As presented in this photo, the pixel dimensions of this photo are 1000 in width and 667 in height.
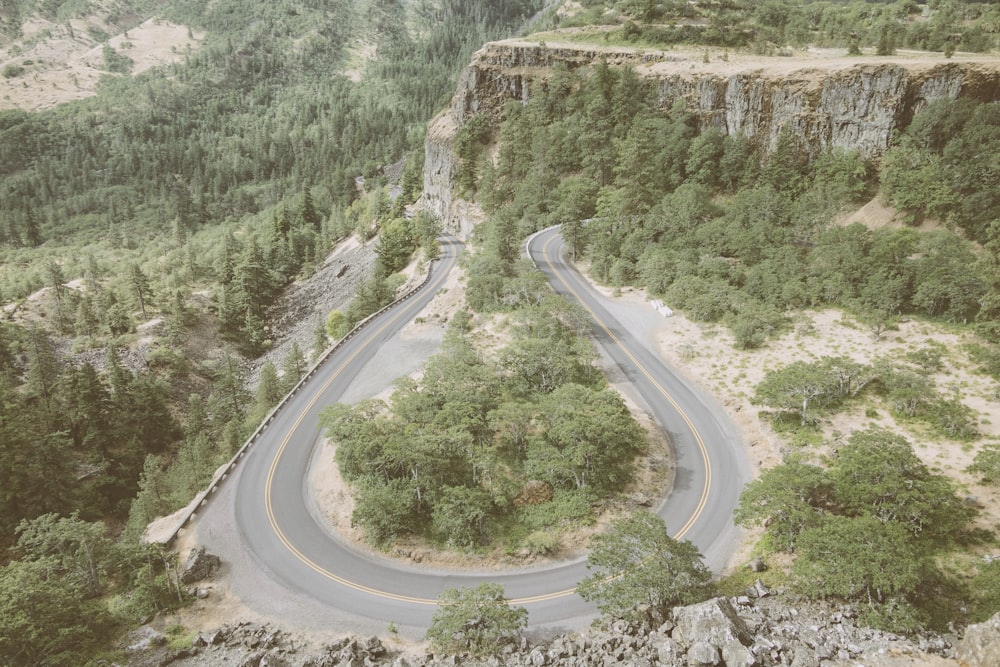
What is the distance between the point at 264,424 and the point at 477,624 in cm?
2734

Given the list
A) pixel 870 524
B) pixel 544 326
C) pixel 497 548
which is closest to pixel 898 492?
pixel 870 524

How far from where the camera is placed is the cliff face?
53.5m

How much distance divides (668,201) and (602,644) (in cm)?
5253

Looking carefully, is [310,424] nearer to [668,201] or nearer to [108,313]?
[668,201]

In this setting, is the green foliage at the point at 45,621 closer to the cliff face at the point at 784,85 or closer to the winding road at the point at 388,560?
the winding road at the point at 388,560

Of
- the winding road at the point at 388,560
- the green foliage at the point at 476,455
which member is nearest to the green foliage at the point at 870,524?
the winding road at the point at 388,560

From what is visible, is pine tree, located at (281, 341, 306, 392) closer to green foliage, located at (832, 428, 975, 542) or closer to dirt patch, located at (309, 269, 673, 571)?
dirt patch, located at (309, 269, 673, 571)

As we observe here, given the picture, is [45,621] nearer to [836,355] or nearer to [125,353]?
[836,355]

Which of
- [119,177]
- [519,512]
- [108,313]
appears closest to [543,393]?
[519,512]

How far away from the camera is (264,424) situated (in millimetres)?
42875

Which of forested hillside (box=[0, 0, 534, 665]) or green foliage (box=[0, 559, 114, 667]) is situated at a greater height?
green foliage (box=[0, 559, 114, 667])

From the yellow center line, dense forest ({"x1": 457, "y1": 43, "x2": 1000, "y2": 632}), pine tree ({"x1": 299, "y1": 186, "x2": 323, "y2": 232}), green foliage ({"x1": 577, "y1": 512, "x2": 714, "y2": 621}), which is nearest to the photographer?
green foliage ({"x1": 577, "y1": 512, "x2": 714, "y2": 621})

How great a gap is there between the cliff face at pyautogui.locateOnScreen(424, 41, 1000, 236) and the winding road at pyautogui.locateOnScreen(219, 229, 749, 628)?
34272 millimetres

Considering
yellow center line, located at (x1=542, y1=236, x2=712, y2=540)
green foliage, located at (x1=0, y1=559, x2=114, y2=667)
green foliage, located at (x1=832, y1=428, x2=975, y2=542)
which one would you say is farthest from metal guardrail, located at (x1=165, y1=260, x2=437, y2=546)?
green foliage, located at (x1=832, y1=428, x2=975, y2=542)
